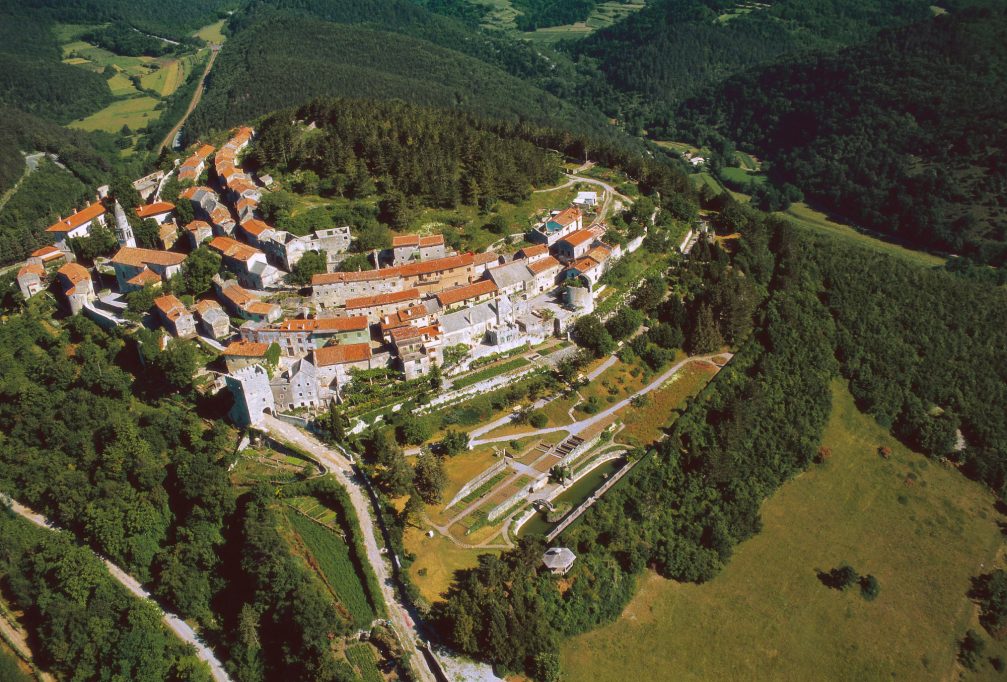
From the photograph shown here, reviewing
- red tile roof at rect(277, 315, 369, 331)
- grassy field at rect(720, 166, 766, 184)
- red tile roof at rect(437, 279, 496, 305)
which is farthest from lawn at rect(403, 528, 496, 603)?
grassy field at rect(720, 166, 766, 184)

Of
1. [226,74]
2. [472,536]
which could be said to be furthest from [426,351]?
[226,74]

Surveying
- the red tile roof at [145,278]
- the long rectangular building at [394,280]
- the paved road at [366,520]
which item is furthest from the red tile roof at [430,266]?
the red tile roof at [145,278]

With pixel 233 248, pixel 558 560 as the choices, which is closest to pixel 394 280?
pixel 233 248

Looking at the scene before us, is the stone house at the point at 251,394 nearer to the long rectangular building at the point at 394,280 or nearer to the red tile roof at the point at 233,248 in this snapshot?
the long rectangular building at the point at 394,280

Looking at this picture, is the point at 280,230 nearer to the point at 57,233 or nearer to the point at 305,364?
the point at 305,364

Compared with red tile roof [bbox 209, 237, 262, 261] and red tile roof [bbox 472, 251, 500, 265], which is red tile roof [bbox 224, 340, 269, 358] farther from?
red tile roof [bbox 472, 251, 500, 265]

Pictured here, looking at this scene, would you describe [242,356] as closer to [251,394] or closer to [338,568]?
[251,394]
